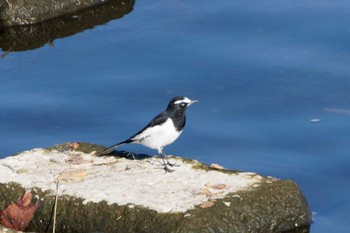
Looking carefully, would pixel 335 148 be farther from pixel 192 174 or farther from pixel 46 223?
pixel 46 223

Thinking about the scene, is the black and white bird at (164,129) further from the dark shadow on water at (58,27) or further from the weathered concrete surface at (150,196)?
the dark shadow on water at (58,27)

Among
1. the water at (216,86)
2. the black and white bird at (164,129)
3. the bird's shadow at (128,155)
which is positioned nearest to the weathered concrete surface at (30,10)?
the water at (216,86)

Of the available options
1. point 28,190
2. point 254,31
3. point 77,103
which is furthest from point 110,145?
point 254,31

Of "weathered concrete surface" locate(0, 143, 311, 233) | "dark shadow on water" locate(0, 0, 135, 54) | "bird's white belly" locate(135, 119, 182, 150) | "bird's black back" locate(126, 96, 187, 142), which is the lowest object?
"weathered concrete surface" locate(0, 143, 311, 233)

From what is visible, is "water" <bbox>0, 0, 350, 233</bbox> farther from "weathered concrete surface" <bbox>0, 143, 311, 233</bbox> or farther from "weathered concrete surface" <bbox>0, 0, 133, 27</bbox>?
"weathered concrete surface" <bbox>0, 0, 133, 27</bbox>

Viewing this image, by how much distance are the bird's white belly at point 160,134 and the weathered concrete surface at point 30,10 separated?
15.9 feet

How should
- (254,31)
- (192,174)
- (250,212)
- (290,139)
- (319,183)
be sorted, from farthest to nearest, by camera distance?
(254,31), (290,139), (319,183), (192,174), (250,212)

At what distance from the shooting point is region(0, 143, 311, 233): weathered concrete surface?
28.7 feet

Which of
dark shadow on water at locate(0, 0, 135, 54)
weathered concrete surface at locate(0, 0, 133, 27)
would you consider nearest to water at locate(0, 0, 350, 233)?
dark shadow on water at locate(0, 0, 135, 54)

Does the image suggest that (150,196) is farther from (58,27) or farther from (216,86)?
(58,27)

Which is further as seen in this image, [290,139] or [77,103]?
[77,103]

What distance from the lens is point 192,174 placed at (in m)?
9.56

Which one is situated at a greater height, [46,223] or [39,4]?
[39,4]

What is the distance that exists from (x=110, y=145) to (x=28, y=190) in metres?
1.81
